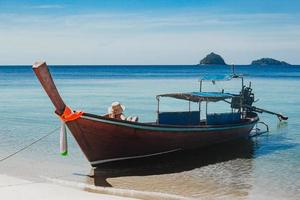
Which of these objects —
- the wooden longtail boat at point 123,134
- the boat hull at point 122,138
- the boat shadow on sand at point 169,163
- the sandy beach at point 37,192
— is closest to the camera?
the sandy beach at point 37,192

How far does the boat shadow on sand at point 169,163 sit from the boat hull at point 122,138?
22cm

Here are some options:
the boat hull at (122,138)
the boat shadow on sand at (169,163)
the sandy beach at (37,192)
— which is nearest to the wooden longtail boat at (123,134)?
the boat hull at (122,138)

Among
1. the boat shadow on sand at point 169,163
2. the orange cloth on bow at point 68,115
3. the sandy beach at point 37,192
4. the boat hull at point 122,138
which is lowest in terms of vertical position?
the boat shadow on sand at point 169,163

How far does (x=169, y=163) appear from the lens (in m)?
15.4

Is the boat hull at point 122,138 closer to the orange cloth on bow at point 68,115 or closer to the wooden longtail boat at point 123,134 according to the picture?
the wooden longtail boat at point 123,134

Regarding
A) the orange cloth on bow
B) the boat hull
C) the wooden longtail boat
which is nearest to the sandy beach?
the orange cloth on bow

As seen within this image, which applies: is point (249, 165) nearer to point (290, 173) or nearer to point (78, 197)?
point (290, 173)

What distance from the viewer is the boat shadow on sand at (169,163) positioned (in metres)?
13.9

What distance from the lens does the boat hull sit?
13.4 meters

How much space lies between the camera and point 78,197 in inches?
396

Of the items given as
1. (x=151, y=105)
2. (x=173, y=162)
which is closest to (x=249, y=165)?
(x=173, y=162)

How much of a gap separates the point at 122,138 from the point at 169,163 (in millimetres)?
2205

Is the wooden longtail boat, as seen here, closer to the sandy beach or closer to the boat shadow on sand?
the boat shadow on sand

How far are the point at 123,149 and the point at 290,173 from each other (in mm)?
4972
